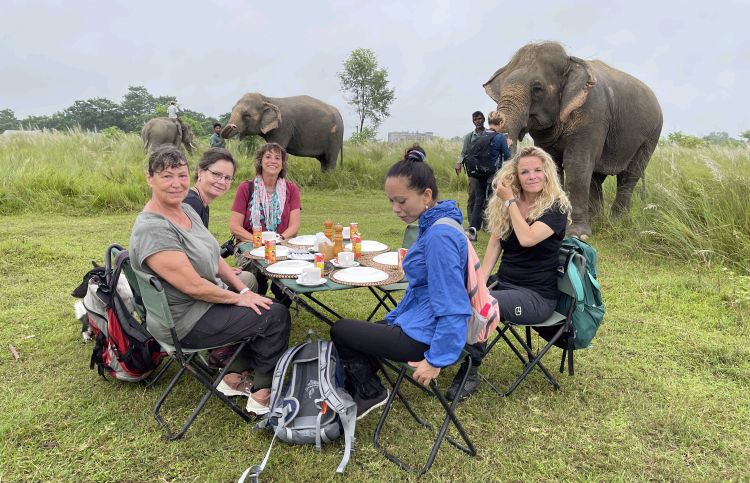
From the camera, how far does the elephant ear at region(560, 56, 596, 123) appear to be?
5.87 m

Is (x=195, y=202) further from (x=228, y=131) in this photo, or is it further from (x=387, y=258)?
(x=228, y=131)

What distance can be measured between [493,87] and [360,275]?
463 cm

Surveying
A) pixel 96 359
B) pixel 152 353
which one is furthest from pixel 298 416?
pixel 96 359

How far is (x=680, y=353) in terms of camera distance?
346 cm

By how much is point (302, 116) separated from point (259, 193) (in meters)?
7.79

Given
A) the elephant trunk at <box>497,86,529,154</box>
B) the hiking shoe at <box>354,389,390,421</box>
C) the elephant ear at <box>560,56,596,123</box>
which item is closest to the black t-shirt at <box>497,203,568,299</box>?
the hiking shoe at <box>354,389,390,421</box>

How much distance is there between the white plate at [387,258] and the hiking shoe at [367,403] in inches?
31.6

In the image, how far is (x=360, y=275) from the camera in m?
2.73

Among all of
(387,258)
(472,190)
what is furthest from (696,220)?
(387,258)

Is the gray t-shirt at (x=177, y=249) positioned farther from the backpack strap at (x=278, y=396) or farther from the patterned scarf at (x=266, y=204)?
the patterned scarf at (x=266, y=204)

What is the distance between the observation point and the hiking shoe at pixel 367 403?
98.7 inches

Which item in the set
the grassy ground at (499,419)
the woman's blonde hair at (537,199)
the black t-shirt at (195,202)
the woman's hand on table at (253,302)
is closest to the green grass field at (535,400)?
the grassy ground at (499,419)

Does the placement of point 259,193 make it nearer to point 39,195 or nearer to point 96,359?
point 96,359

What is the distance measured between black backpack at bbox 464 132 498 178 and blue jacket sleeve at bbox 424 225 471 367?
4.73 m
